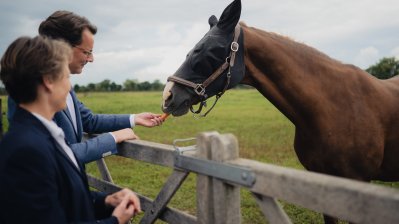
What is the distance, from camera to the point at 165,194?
8.01 feet

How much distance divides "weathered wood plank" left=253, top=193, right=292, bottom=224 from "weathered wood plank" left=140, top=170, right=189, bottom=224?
63 centimetres

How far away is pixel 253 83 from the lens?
3689 millimetres

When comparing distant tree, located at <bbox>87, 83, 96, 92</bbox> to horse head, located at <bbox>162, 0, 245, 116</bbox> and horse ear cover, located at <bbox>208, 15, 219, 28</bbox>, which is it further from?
horse head, located at <bbox>162, 0, 245, 116</bbox>

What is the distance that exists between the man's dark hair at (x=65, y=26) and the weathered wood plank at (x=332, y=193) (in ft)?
6.06

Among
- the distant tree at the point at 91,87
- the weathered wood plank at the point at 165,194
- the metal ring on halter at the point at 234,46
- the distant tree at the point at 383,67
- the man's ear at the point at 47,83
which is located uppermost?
the distant tree at the point at 383,67

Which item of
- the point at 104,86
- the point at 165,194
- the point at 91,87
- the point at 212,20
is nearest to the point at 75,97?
the point at 165,194

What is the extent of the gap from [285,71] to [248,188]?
6.80 feet

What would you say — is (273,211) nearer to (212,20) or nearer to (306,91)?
(306,91)

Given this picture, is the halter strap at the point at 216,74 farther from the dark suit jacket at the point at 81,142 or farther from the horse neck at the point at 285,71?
the dark suit jacket at the point at 81,142

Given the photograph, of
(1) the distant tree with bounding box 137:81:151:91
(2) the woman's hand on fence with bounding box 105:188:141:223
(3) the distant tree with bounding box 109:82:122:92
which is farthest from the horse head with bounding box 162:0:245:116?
(3) the distant tree with bounding box 109:82:122:92

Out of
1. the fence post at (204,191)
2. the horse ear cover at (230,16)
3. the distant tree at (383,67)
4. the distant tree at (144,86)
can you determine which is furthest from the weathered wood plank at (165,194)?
the distant tree at (144,86)

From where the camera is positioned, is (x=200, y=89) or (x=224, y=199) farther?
(x=200, y=89)

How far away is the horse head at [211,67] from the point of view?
3.56 meters

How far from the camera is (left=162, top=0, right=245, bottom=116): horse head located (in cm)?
356
